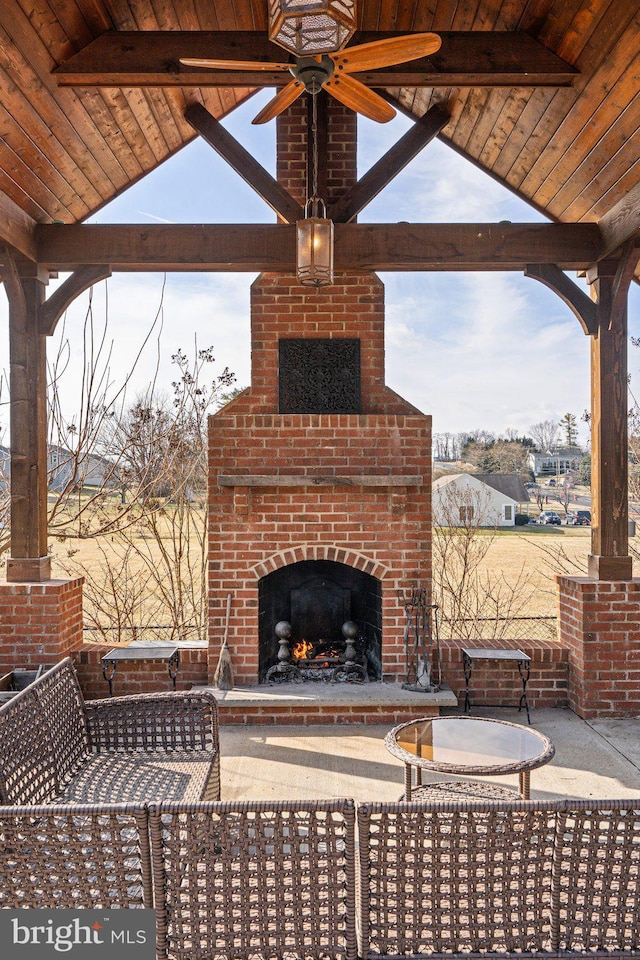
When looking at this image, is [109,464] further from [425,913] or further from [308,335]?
[425,913]

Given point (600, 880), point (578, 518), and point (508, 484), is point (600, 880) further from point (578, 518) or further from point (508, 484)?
point (508, 484)

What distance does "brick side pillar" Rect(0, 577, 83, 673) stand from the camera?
15.2 ft

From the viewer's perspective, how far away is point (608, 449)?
4.75 m

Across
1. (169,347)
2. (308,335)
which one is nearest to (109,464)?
(169,347)

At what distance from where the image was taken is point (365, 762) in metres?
3.98

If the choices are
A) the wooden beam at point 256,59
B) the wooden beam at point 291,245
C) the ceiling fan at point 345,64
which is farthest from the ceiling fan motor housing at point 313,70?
the wooden beam at point 291,245

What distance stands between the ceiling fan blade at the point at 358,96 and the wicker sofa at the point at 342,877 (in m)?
2.81

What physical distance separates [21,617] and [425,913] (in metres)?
3.68

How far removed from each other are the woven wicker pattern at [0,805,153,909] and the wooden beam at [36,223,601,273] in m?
3.67

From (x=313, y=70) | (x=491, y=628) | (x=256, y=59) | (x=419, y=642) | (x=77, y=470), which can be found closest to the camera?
(x=313, y=70)

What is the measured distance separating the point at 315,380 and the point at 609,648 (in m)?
2.83

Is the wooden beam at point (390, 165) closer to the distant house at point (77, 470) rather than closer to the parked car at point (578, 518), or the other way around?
the distant house at point (77, 470)

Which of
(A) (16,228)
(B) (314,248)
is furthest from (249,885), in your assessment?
(A) (16,228)

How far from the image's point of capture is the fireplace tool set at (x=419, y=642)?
15.2 ft
